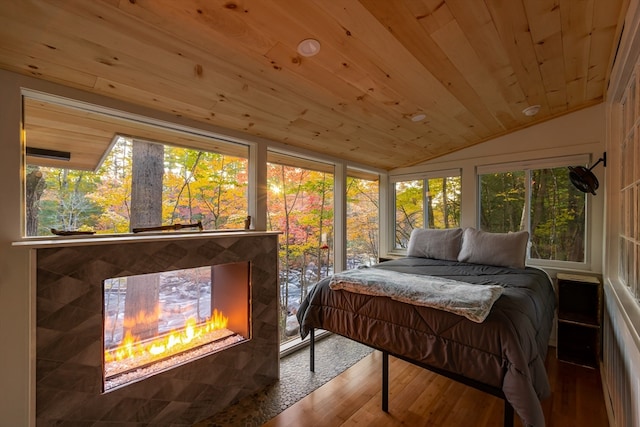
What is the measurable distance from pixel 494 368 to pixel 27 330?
2383 millimetres

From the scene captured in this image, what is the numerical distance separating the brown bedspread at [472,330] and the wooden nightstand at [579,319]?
30 centimetres

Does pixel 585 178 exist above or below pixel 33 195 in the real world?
above

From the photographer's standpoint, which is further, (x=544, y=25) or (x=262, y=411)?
(x=262, y=411)

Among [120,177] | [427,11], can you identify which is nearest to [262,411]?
[120,177]

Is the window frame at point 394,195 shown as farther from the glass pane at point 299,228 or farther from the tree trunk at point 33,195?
the tree trunk at point 33,195

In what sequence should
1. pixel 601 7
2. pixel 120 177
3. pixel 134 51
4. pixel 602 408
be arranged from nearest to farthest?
pixel 134 51
pixel 601 7
pixel 120 177
pixel 602 408

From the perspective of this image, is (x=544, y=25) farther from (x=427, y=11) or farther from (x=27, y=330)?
(x=27, y=330)

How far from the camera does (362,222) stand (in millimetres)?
4234

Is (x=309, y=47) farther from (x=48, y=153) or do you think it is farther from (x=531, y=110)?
(x=531, y=110)

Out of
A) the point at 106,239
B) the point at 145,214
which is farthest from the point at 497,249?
the point at 106,239

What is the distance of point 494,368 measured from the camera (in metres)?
1.45

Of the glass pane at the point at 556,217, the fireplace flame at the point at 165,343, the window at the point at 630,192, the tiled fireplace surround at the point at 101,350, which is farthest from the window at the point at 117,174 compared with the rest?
the glass pane at the point at 556,217

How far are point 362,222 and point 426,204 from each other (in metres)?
0.97

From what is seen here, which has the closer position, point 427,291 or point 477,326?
point 477,326
